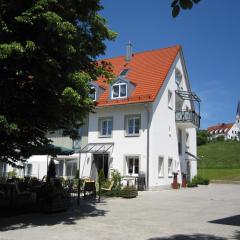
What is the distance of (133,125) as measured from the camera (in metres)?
31.2

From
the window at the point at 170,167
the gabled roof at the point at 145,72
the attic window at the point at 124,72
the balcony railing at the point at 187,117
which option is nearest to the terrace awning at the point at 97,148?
the gabled roof at the point at 145,72

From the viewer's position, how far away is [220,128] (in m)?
173

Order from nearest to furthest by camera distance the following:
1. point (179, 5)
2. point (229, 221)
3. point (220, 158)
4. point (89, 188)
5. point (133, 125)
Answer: point (179, 5) → point (229, 221) → point (89, 188) → point (133, 125) → point (220, 158)

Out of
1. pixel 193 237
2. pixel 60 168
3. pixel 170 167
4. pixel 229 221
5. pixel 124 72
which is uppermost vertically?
pixel 124 72

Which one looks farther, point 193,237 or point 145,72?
point 145,72

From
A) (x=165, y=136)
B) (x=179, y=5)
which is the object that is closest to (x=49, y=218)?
(x=179, y=5)

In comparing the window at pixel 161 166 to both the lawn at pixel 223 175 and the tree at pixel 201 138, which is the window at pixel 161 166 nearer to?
the lawn at pixel 223 175

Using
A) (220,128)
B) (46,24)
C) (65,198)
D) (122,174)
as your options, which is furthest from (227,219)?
(220,128)

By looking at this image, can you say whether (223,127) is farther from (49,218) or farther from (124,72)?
(49,218)

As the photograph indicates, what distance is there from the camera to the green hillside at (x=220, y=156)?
245 feet

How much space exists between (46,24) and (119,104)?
19.0 metres

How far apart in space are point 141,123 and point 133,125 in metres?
0.85

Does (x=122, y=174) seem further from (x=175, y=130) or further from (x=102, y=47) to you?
(x=102, y=47)

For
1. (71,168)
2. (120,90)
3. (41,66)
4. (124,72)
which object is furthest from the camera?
(124,72)
